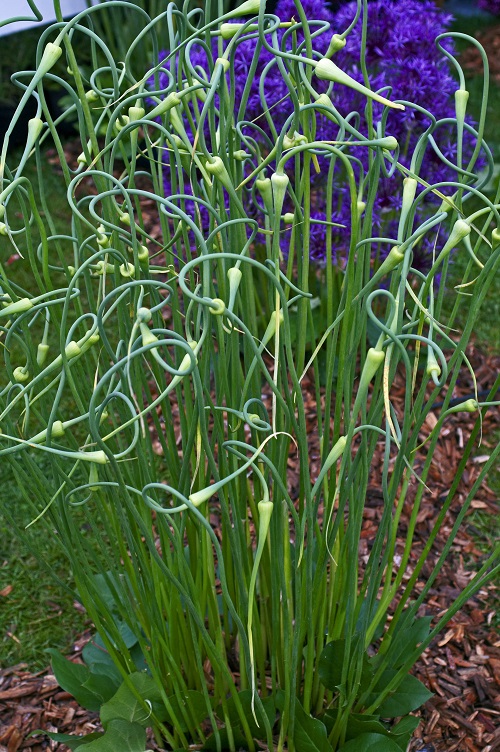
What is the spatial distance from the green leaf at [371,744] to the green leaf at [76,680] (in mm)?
421

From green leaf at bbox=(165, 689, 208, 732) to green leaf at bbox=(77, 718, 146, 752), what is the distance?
56 mm

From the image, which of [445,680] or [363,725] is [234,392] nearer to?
[363,725]

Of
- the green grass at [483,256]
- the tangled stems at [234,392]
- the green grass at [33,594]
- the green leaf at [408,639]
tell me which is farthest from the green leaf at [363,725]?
the green grass at [483,256]

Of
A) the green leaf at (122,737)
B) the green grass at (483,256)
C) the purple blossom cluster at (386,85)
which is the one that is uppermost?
the purple blossom cluster at (386,85)

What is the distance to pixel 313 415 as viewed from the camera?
2340mm

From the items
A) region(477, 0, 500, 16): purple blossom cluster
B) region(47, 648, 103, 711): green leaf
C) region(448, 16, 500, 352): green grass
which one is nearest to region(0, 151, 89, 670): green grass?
region(47, 648, 103, 711): green leaf

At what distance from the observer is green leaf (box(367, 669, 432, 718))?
4.22 feet

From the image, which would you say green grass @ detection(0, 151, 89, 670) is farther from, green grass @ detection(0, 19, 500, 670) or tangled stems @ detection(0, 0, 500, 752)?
tangled stems @ detection(0, 0, 500, 752)

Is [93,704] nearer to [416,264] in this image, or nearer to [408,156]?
[416,264]

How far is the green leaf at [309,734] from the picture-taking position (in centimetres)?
116

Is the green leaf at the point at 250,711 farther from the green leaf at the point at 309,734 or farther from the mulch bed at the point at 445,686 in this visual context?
the mulch bed at the point at 445,686

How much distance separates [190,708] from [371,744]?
28cm

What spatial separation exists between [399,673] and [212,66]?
96cm

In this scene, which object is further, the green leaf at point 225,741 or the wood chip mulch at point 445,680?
the wood chip mulch at point 445,680
